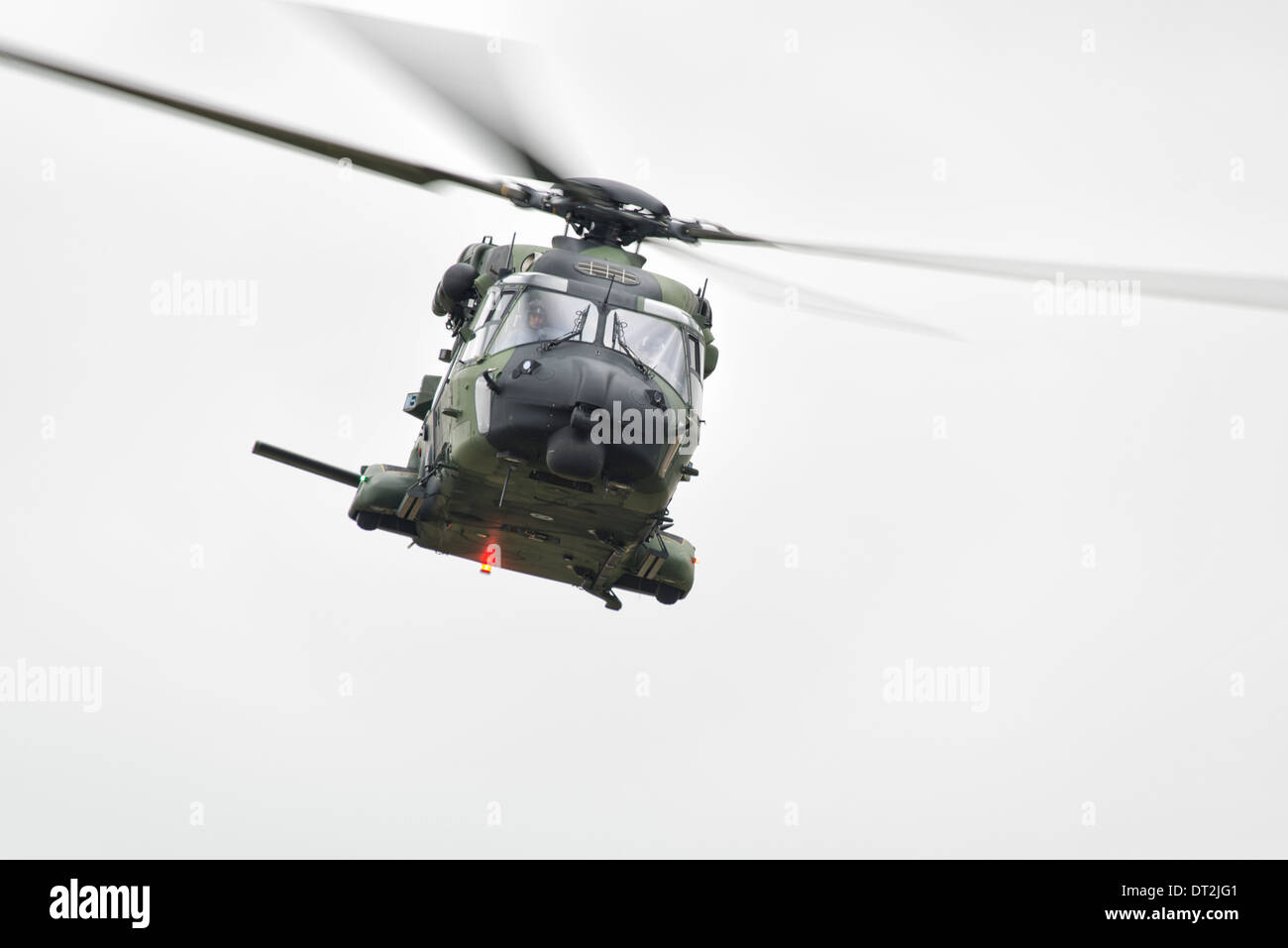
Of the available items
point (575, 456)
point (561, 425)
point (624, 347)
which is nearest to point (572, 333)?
point (624, 347)

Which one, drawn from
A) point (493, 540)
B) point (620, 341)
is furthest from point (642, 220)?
point (493, 540)

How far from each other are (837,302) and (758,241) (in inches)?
72.6

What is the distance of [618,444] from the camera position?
1609 centimetres

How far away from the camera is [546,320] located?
17.3 metres

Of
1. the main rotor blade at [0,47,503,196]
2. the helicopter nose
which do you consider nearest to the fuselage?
the helicopter nose

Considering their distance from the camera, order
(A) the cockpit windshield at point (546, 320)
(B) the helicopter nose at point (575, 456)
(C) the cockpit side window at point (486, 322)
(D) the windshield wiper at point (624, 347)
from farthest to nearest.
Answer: (C) the cockpit side window at point (486, 322) < (A) the cockpit windshield at point (546, 320) < (D) the windshield wiper at point (624, 347) < (B) the helicopter nose at point (575, 456)

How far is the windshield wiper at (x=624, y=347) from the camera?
1695 cm

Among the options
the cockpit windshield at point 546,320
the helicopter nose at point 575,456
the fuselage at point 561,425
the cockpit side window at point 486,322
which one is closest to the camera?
the helicopter nose at point 575,456

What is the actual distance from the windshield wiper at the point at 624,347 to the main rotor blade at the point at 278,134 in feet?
8.82

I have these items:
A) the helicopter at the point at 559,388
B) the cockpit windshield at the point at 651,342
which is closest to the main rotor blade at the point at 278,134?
the helicopter at the point at 559,388

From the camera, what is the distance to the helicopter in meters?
16.1

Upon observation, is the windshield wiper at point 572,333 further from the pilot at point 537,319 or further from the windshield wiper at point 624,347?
the windshield wiper at point 624,347

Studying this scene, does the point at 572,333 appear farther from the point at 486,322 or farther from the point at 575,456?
the point at 575,456

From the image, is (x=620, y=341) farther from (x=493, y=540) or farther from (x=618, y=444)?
(x=493, y=540)
